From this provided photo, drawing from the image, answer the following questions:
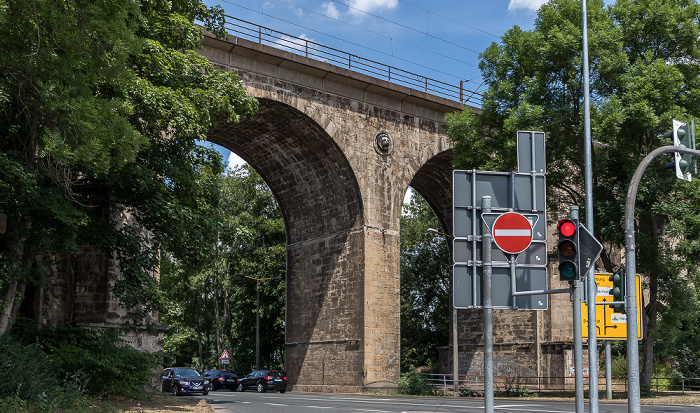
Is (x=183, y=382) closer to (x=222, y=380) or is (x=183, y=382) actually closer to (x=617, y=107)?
(x=222, y=380)

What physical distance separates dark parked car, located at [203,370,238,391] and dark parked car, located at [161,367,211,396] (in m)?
9.93

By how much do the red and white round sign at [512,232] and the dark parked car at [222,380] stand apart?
31.6 m

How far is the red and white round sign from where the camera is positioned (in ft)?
22.2

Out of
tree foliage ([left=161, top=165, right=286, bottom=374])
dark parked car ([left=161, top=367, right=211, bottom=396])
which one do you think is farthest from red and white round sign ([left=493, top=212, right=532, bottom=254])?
tree foliage ([left=161, top=165, right=286, bottom=374])

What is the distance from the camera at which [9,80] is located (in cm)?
1198

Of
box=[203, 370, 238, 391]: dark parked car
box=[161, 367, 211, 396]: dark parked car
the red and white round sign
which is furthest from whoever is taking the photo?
box=[203, 370, 238, 391]: dark parked car

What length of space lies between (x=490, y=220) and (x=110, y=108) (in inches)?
292

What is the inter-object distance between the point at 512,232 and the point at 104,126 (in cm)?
744

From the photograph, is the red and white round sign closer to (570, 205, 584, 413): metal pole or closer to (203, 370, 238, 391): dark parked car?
(570, 205, 584, 413): metal pole

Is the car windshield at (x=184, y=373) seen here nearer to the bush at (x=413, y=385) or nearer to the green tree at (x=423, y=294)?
the bush at (x=413, y=385)

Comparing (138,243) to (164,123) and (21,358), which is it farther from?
(21,358)

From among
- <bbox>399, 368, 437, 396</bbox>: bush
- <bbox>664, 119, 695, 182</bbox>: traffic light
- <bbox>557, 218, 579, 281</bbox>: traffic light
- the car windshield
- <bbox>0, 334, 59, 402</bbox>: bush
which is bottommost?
<bbox>399, 368, 437, 396</bbox>: bush

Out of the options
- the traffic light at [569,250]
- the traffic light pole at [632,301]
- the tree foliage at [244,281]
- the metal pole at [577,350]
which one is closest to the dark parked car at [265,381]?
the tree foliage at [244,281]

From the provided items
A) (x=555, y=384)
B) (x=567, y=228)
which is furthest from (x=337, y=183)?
(x=567, y=228)
